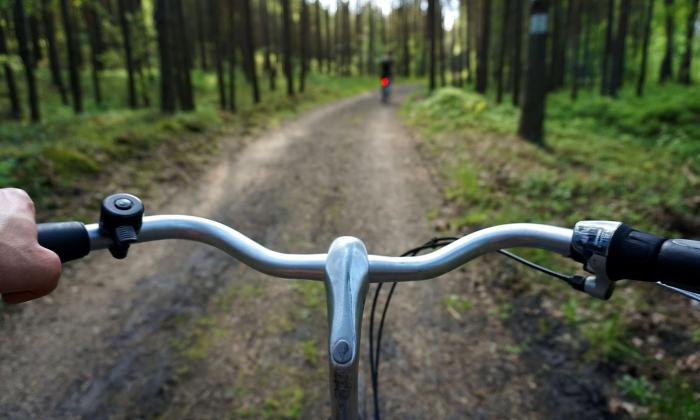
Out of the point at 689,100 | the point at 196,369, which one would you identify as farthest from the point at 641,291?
the point at 689,100

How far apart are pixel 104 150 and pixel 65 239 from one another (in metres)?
9.23

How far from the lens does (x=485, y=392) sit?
4.38 meters

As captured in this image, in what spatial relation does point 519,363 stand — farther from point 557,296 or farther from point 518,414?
point 557,296

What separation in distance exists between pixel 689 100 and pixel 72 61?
2094cm

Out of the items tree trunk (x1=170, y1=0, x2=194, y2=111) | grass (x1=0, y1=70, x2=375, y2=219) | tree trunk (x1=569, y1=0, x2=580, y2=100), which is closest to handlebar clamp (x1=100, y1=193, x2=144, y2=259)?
grass (x1=0, y1=70, x2=375, y2=219)

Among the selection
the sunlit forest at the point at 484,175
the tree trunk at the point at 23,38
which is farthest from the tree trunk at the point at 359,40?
the tree trunk at the point at 23,38

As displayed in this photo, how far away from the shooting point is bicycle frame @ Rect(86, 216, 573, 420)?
3.61 feet

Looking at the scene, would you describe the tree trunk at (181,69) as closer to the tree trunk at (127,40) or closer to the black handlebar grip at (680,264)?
the tree trunk at (127,40)

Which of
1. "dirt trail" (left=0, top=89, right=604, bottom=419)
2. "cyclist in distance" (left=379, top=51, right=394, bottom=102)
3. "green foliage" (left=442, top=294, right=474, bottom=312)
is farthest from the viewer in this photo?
"cyclist in distance" (left=379, top=51, right=394, bottom=102)

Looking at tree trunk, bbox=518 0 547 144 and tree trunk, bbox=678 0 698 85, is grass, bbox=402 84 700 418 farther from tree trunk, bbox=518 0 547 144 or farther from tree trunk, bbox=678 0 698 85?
tree trunk, bbox=678 0 698 85

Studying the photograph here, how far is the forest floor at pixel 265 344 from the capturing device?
4.16 metres

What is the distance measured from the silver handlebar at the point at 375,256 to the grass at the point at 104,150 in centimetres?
668

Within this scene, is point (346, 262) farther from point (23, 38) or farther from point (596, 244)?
point (23, 38)

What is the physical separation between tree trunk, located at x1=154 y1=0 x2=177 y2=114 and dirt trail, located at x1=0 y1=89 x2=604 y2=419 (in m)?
8.63
